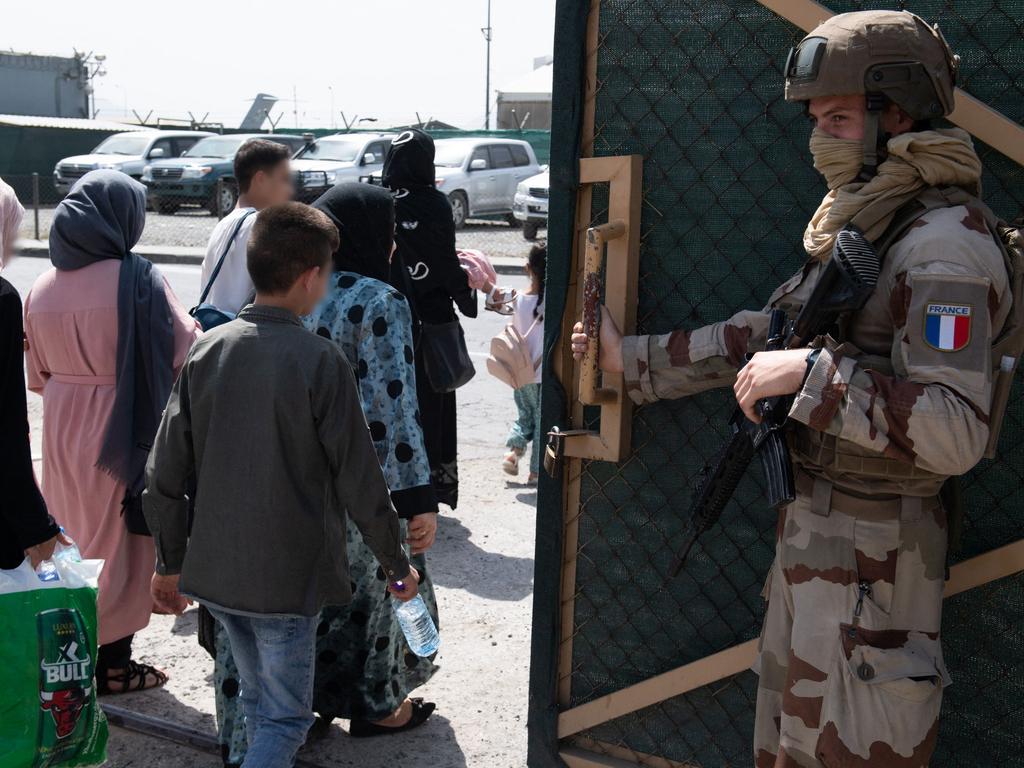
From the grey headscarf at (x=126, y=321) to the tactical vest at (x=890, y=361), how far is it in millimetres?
2353

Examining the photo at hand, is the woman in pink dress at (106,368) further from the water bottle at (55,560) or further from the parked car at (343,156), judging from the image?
the parked car at (343,156)

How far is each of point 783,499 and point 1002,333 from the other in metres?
0.55

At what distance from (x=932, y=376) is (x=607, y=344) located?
3.15 ft

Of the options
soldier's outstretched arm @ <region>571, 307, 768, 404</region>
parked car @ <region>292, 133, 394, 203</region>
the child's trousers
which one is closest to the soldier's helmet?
soldier's outstretched arm @ <region>571, 307, 768, 404</region>

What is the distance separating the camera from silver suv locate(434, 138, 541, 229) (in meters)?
20.9

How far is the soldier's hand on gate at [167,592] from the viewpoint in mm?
3051

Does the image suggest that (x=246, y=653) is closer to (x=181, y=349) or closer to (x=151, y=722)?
(x=151, y=722)

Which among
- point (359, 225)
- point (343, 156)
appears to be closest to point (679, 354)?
point (359, 225)

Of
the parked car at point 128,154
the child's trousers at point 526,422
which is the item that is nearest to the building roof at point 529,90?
the parked car at point 128,154

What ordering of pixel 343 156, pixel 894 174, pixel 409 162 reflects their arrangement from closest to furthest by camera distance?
pixel 894 174 → pixel 409 162 → pixel 343 156

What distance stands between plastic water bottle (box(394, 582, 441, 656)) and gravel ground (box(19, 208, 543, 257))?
46.9 ft

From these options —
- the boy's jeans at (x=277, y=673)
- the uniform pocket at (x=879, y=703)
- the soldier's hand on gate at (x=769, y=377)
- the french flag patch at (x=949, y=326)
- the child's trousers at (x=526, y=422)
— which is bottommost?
the child's trousers at (x=526, y=422)

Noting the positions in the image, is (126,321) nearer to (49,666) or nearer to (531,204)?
(49,666)

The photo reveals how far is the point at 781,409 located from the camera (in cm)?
237
